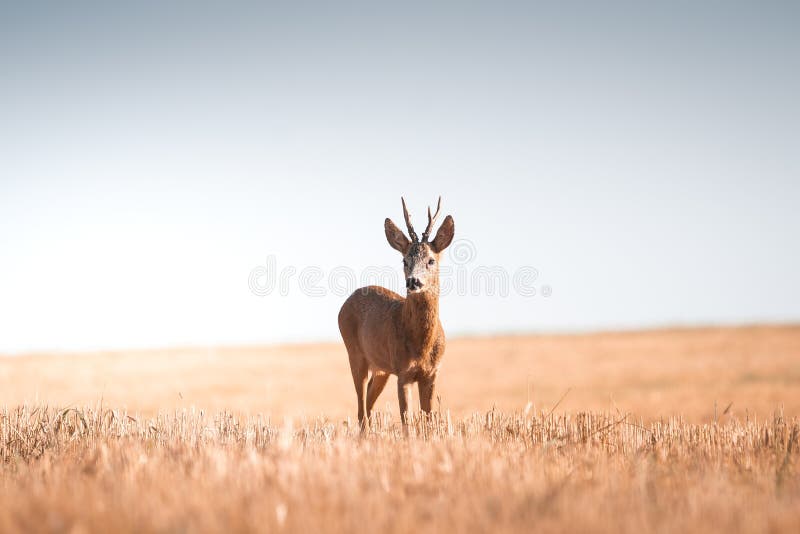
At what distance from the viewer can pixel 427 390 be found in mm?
9227

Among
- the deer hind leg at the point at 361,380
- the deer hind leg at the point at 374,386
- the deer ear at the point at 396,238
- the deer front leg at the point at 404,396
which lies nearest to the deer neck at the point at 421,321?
the deer front leg at the point at 404,396

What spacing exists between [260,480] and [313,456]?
0.84 metres

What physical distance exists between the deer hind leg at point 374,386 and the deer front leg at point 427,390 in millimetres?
1656

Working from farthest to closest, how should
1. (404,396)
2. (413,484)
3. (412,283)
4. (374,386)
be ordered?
(374,386) → (404,396) → (412,283) → (413,484)

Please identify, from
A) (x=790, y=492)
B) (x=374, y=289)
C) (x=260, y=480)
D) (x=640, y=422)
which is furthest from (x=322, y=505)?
(x=374, y=289)

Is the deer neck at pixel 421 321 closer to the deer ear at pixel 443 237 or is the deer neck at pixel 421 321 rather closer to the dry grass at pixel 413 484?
the deer ear at pixel 443 237

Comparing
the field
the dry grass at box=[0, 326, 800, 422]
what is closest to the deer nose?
the field

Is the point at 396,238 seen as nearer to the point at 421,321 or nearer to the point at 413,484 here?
the point at 421,321

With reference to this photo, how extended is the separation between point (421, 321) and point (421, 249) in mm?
899

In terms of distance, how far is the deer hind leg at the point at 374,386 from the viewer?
10859mm

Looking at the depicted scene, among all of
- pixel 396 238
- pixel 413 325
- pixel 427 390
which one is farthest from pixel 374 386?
pixel 396 238

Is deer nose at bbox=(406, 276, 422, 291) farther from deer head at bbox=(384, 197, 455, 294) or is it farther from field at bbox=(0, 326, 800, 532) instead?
field at bbox=(0, 326, 800, 532)

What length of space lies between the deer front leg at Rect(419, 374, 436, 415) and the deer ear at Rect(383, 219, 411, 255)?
1697mm

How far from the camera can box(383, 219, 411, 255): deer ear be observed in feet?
31.5
